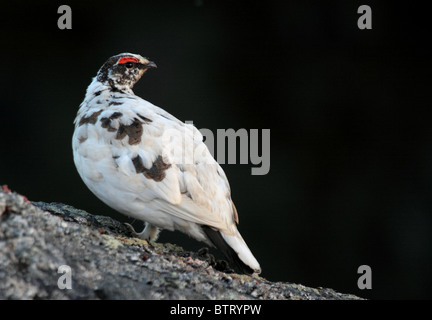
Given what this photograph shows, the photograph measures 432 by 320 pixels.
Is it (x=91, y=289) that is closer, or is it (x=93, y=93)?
(x=91, y=289)

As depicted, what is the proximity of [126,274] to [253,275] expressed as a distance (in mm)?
803

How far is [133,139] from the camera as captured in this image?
9.25 ft

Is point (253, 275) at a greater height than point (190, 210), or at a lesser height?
lesser

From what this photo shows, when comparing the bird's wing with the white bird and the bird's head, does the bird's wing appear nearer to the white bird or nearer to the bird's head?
the white bird

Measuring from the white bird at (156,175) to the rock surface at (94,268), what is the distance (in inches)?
7.4

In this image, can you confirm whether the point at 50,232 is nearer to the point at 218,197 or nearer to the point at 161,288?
the point at 161,288

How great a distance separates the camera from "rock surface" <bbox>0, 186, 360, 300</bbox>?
6.39 feet

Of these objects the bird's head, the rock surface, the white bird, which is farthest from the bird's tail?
the bird's head

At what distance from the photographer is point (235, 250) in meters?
→ 2.80

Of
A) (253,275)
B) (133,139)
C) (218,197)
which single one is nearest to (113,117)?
(133,139)

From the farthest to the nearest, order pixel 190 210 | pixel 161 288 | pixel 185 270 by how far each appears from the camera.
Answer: pixel 190 210 < pixel 185 270 < pixel 161 288

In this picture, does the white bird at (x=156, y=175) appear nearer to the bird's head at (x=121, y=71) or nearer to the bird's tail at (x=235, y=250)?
the bird's tail at (x=235, y=250)

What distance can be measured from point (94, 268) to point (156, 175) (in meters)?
0.72

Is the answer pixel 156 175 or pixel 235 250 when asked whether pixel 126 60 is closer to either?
pixel 156 175
